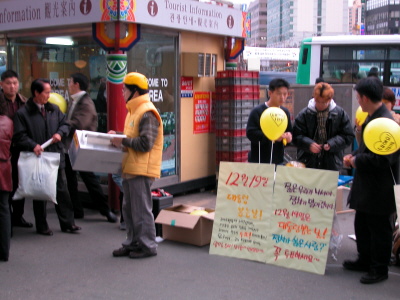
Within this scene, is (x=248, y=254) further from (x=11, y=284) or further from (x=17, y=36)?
(x=17, y=36)

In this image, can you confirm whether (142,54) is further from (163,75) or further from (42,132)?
(42,132)

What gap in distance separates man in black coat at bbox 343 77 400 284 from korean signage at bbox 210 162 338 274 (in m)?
0.28

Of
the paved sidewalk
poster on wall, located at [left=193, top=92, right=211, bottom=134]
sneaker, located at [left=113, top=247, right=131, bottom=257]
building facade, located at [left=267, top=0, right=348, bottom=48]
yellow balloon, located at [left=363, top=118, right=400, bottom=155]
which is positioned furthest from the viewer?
building facade, located at [left=267, top=0, right=348, bottom=48]

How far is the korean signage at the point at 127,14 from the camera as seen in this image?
23.2 ft

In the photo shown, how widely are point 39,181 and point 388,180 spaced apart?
3600 mm

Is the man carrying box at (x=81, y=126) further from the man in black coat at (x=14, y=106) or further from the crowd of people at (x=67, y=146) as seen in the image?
the man in black coat at (x=14, y=106)

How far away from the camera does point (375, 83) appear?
4.98 metres

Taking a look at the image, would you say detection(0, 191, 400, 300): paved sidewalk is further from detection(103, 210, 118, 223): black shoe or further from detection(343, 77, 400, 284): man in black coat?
detection(103, 210, 118, 223): black shoe

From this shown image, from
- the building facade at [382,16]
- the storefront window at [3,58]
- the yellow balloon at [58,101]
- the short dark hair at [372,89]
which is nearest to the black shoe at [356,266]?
the short dark hair at [372,89]

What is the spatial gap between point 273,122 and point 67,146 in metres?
2.81

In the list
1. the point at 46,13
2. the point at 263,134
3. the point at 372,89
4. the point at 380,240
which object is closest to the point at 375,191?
the point at 380,240

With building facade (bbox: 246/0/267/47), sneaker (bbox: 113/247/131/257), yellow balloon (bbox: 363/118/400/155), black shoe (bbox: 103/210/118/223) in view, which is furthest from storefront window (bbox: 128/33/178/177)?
building facade (bbox: 246/0/267/47)

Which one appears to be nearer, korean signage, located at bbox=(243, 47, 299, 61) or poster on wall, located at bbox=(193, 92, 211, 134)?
poster on wall, located at bbox=(193, 92, 211, 134)

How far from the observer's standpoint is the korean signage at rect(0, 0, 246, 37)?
7078mm
